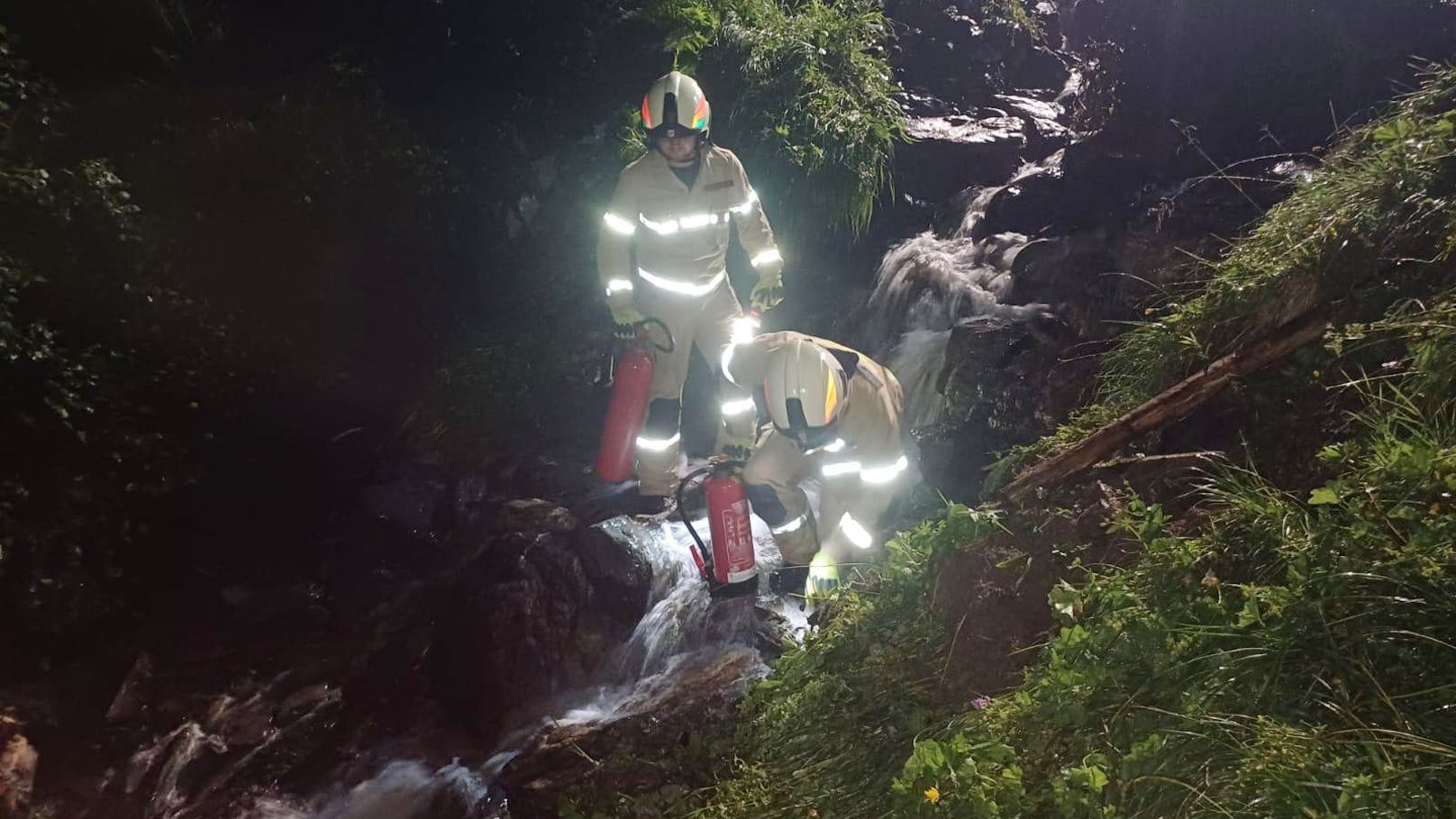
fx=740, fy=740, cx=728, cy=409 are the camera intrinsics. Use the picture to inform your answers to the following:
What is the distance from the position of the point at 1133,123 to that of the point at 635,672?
6597 mm

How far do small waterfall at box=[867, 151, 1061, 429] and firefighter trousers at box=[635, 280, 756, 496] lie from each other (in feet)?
5.44

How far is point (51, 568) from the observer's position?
4.41 metres

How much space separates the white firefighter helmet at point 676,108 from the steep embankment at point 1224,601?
2.85 m

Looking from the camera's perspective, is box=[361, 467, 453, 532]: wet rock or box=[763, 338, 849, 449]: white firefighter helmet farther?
box=[361, 467, 453, 532]: wet rock

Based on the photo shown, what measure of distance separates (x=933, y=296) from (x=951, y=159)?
8.67ft

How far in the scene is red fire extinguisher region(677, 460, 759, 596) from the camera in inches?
172

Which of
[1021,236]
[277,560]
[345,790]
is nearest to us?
[345,790]

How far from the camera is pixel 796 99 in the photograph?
7.31 meters

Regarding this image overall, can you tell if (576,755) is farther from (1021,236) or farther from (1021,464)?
(1021,236)

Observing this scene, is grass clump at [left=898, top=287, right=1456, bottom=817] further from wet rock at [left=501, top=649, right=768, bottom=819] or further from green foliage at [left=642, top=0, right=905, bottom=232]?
green foliage at [left=642, top=0, right=905, bottom=232]

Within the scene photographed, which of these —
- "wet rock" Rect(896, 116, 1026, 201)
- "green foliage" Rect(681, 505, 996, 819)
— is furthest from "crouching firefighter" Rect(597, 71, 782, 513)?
"wet rock" Rect(896, 116, 1026, 201)

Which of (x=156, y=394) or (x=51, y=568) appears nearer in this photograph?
(x=51, y=568)

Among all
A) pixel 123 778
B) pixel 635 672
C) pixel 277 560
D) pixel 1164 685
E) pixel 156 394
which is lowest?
pixel 635 672

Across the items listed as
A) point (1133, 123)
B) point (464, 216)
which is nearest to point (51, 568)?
point (464, 216)
